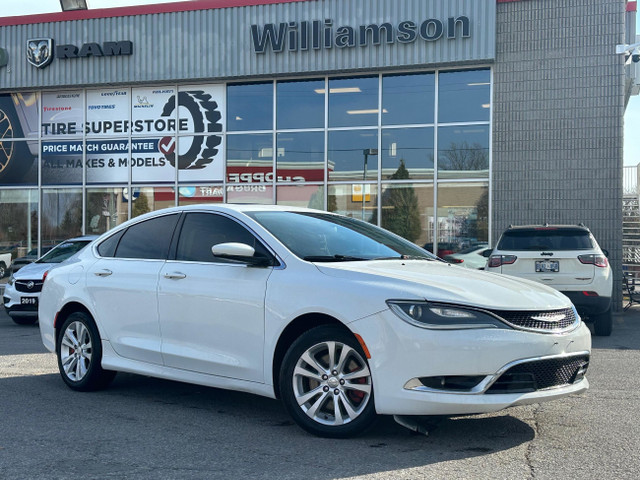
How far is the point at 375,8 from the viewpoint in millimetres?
16703

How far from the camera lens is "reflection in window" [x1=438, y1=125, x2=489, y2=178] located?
53.9ft

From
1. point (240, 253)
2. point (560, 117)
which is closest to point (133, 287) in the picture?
point (240, 253)

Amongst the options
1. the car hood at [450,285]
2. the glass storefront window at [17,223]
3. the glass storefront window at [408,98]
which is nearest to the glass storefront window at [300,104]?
the glass storefront window at [408,98]

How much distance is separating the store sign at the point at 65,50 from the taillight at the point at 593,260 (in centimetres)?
1209

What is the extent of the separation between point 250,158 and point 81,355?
11637mm

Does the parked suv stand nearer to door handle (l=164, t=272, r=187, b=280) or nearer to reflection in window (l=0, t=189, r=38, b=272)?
door handle (l=164, t=272, r=187, b=280)

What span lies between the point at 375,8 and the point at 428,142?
3119 mm

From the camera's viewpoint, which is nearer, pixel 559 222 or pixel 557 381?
pixel 557 381

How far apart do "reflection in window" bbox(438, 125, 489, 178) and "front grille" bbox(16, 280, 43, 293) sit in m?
8.50

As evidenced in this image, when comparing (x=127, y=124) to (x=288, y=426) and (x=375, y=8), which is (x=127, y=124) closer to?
(x=375, y=8)

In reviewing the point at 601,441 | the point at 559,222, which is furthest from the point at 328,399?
the point at 559,222

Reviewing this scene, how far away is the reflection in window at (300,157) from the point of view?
57.4ft

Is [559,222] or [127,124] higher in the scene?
[127,124]

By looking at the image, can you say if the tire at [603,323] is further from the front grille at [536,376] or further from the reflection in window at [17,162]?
the reflection in window at [17,162]
